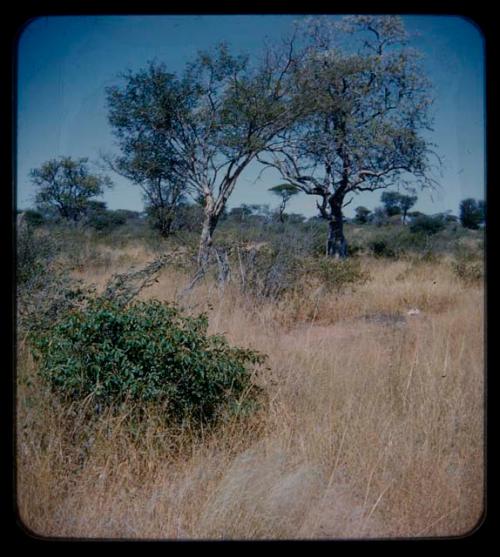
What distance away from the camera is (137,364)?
357 centimetres

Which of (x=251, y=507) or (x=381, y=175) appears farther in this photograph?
(x=381, y=175)

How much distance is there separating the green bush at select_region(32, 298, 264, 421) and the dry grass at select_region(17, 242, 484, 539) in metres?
0.14

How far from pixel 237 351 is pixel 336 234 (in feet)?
18.0

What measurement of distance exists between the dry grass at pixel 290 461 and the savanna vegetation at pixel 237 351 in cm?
1

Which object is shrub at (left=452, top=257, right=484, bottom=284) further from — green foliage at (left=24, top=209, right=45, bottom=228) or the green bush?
green foliage at (left=24, top=209, right=45, bottom=228)

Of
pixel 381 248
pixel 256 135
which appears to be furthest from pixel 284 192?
pixel 381 248

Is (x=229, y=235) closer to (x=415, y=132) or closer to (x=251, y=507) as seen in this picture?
(x=415, y=132)

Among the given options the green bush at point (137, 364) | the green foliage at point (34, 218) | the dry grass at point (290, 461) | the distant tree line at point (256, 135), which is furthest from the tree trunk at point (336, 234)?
the green bush at point (137, 364)

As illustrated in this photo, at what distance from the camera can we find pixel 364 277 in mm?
8008

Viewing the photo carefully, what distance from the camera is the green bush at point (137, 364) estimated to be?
341 centimetres

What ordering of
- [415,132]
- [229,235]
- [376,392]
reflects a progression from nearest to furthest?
[376,392]
[229,235]
[415,132]

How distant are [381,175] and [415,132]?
0.85 m
